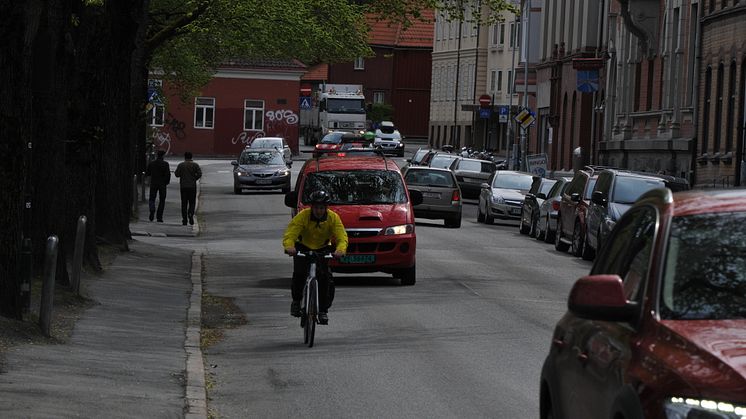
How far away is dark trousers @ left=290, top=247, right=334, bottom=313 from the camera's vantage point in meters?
16.2

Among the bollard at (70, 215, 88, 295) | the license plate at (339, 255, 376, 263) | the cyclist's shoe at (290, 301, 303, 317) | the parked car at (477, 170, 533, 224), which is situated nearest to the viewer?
the cyclist's shoe at (290, 301, 303, 317)

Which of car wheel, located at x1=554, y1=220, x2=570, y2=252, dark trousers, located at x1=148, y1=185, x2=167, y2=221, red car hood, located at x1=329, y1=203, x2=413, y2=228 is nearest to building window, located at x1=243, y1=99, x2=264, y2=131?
dark trousers, located at x1=148, y1=185, x2=167, y2=221

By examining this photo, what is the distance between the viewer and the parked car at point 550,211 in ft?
119

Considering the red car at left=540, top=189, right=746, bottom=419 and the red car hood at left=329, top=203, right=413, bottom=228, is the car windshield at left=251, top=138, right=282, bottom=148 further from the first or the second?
the red car at left=540, top=189, right=746, bottom=419

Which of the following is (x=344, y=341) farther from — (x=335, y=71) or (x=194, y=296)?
(x=335, y=71)

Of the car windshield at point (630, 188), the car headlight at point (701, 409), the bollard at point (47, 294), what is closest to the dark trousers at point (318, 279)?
the bollard at point (47, 294)

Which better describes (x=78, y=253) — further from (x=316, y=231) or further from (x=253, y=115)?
(x=253, y=115)

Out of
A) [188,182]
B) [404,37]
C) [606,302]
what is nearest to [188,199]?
[188,182]

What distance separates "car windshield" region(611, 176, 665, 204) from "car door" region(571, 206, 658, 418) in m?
22.8

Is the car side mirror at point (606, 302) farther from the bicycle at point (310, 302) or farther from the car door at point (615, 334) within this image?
the bicycle at point (310, 302)

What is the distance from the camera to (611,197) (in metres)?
30.0

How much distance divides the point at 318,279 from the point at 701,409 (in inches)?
434

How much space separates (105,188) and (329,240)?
1229cm

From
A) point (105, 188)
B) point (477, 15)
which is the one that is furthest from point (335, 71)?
point (105, 188)
